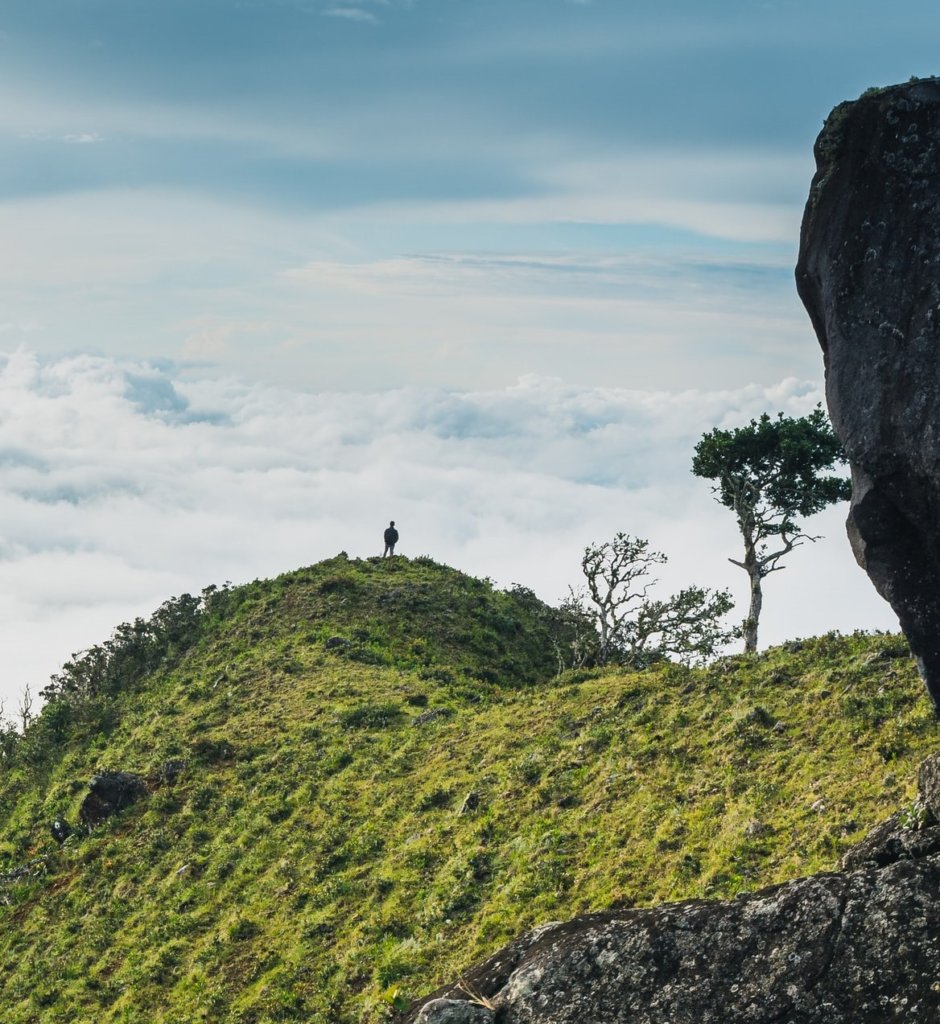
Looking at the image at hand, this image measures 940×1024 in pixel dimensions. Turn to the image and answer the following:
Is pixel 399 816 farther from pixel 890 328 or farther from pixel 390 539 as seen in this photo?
pixel 390 539

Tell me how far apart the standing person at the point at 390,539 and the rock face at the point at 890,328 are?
63169 mm

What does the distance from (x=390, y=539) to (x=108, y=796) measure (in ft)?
121

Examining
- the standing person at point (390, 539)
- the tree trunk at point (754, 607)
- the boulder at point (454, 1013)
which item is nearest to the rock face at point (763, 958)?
the boulder at point (454, 1013)

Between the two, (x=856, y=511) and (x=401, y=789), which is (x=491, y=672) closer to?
(x=401, y=789)

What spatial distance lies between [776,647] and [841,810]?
15.4m

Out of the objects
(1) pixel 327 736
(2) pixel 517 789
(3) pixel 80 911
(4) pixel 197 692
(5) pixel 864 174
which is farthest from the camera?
(4) pixel 197 692

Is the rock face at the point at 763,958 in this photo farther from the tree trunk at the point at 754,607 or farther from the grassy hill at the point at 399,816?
the tree trunk at the point at 754,607

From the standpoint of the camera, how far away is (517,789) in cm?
3566

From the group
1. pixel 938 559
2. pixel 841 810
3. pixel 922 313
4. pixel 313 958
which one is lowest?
pixel 313 958

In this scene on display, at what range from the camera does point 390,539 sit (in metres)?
80.8

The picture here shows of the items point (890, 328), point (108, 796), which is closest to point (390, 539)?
point (108, 796)

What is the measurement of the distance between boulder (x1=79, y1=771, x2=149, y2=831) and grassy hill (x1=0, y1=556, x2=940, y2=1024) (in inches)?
27.6

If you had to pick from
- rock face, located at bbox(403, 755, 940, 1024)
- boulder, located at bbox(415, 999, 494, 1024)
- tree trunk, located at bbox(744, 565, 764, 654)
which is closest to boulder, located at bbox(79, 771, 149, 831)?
tree trunk, located at bbox(744, 565, 764, 654)

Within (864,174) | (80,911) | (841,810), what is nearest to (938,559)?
(864,174)
